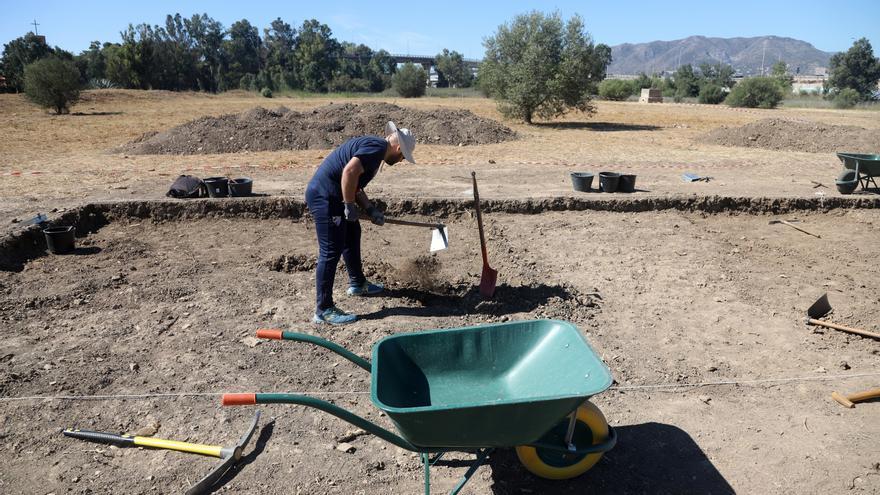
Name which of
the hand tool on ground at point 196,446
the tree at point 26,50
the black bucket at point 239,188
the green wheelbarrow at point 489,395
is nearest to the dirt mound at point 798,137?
the black bucket at point 239,188

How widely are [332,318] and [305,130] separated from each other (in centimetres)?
1305

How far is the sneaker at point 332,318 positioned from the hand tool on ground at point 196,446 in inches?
62.0

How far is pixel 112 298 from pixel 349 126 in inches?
522

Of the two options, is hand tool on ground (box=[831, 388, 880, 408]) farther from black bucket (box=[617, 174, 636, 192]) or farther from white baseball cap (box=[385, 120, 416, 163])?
black bucket (box=[617, 174, 636, 192])

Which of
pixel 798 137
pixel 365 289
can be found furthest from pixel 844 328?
pixel 798 137

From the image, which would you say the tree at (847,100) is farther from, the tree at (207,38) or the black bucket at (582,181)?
the tree at (207,38)

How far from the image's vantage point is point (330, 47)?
97625 mm

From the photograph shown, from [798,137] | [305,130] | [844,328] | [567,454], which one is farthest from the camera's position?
[798,137]

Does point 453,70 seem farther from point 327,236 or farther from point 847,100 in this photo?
point 327,236

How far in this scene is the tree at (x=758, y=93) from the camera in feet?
141

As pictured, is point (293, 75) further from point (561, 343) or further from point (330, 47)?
point (561, 343)

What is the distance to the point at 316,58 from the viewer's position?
8131 centimetres

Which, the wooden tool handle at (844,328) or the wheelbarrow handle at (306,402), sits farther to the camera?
the wooden tool handle at (844,328)

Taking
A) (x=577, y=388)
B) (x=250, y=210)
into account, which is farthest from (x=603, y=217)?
(x=577, y=388)
